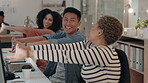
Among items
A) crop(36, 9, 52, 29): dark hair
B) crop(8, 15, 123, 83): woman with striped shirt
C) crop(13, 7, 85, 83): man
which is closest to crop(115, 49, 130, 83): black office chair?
crop(8, 15, 123, 83): woman with striped shirt

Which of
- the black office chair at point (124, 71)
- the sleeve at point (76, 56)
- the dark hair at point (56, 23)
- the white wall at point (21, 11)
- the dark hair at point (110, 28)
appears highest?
the white wall at point (21, 11)

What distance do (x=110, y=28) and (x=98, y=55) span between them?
0.25m

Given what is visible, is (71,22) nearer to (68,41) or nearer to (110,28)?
(68,41)

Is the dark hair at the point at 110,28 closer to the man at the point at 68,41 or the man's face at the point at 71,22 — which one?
the man at the point at 68,41

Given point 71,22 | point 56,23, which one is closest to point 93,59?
point 71,22

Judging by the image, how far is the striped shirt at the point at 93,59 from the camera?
173cm

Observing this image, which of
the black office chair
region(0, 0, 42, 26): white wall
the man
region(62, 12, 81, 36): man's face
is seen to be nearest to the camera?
the black office chair

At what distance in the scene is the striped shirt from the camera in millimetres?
1729

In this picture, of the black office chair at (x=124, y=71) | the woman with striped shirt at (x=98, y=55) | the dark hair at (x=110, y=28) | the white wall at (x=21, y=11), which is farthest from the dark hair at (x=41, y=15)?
the white wall at (x=21, y=11)

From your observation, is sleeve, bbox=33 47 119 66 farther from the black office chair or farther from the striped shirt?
the black office chair

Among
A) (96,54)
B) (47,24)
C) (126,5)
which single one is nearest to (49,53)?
(96,54)

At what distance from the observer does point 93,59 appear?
5.72 ft

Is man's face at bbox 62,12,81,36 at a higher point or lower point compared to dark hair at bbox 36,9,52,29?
lower

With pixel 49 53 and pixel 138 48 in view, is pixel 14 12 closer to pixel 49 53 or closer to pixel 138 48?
pixel 138 48
